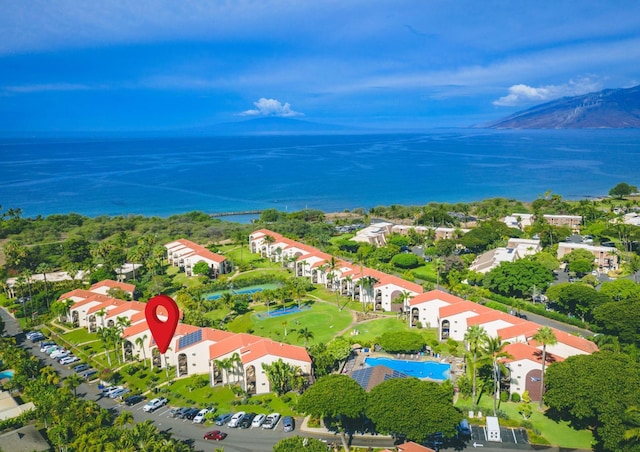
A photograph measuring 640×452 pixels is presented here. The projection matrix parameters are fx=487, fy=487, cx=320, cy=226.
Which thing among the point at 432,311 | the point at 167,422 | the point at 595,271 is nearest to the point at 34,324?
the point at 167,422

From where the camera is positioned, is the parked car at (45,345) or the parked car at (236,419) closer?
the parked car at (236,419)

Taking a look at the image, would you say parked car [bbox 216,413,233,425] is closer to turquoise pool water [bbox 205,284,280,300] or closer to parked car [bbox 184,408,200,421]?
parked car [bbox 184,408,200,421]

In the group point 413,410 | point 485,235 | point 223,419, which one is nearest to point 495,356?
point 413,410

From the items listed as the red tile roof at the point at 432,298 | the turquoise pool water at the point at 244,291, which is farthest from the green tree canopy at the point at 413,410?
the turquoise pool water at the point at 244,291

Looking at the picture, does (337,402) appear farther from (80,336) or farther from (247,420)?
(80,336)

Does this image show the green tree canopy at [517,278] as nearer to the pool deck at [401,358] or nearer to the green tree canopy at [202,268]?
the pool deck at [401,358]

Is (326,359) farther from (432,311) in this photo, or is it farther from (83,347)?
(83,347)
